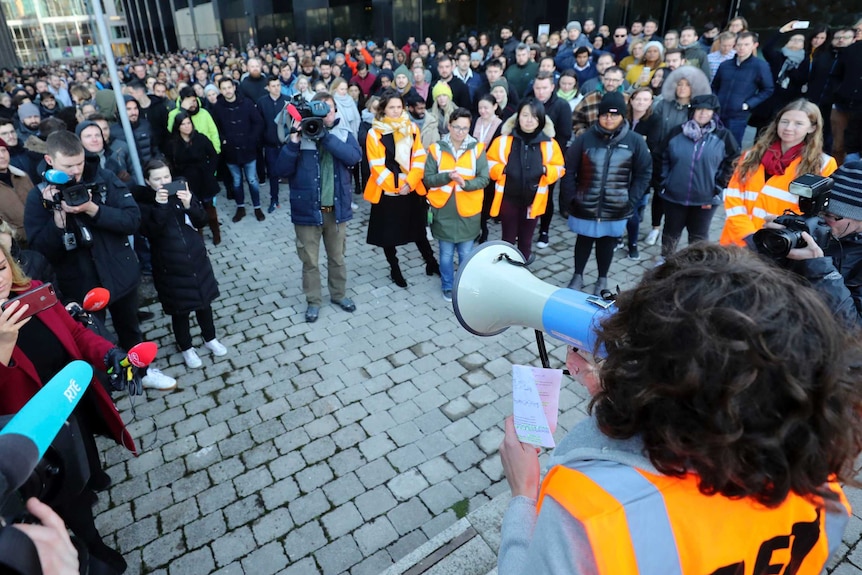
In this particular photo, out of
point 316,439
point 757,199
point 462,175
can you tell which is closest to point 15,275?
point 316,439

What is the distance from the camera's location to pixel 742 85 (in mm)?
7418

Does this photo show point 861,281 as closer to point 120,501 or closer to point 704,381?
point 704,381

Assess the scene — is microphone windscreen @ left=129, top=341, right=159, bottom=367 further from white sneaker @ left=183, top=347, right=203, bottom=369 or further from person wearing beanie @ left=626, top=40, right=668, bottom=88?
person wearing beanie @ left=626, top=40, right=668, bottom=88

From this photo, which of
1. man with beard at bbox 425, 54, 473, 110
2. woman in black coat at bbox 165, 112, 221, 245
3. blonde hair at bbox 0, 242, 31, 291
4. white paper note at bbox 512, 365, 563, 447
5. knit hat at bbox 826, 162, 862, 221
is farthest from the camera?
man with beard at bbox 425, 54, 473, 110

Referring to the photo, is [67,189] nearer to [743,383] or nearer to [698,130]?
[743,383]

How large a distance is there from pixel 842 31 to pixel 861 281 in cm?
688

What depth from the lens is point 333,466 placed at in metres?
3.38

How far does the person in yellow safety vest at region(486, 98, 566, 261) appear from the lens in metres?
4.98

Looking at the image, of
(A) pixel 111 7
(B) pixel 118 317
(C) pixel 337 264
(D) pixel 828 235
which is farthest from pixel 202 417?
(A) pixel 111 7

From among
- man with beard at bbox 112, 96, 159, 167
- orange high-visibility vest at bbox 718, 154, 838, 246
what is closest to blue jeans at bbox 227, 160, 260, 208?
Answer: man with beard at bbox 112, 96, 159, 167

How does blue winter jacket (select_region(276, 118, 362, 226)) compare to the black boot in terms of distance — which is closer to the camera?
blue winter jacket (select_region(276, 118, 362, 226))

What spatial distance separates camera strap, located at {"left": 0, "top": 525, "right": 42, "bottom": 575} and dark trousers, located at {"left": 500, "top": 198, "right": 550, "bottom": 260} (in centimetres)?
464

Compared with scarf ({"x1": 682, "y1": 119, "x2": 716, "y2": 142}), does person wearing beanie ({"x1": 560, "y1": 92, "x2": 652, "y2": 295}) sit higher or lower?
lower

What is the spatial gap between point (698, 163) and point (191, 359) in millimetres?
4739
